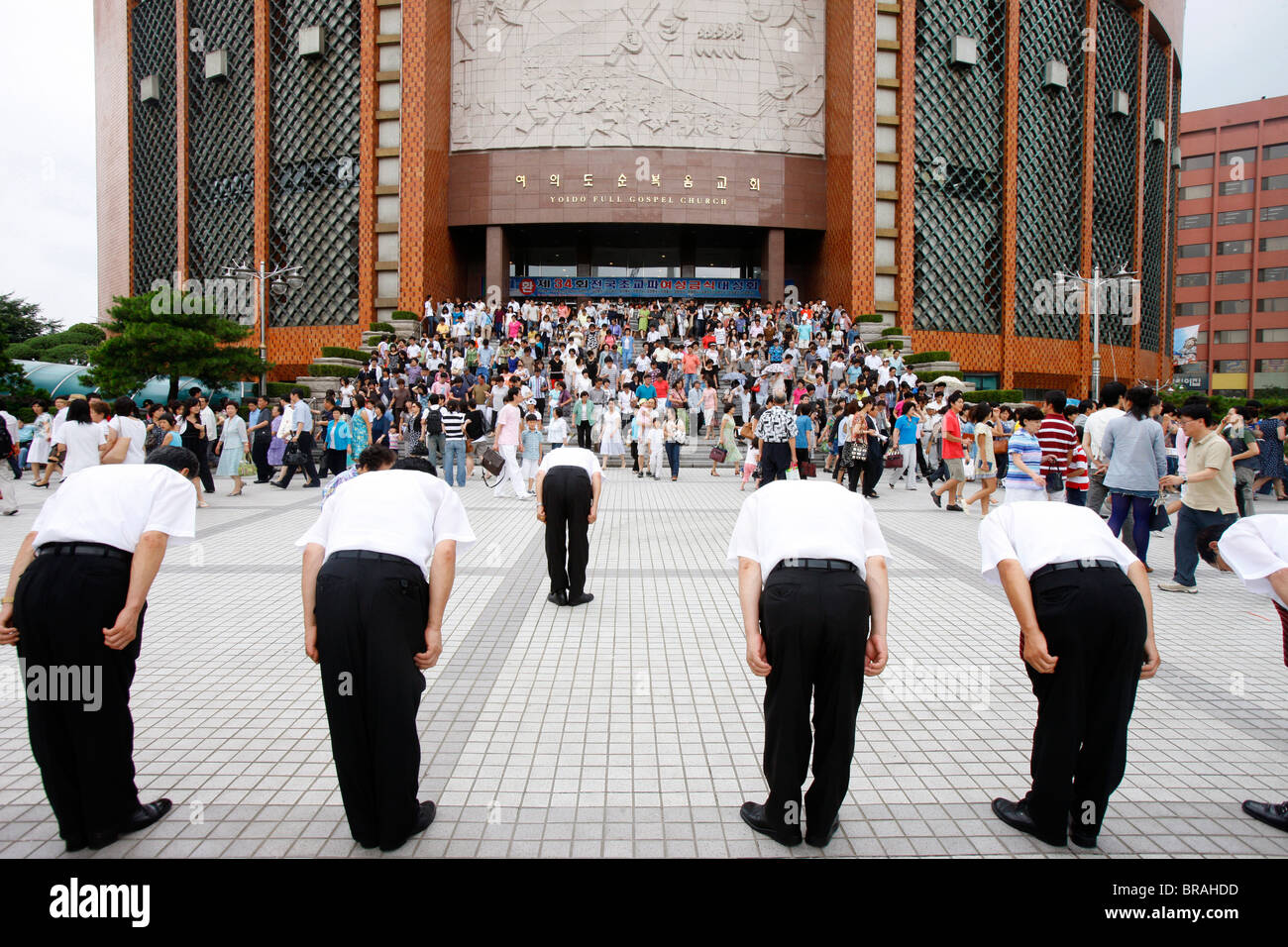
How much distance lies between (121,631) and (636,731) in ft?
7.06

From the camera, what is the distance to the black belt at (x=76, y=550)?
2.64 m

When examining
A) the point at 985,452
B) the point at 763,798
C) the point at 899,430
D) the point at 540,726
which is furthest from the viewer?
the point at 899,430

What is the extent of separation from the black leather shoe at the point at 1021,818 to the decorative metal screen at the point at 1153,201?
37569mm

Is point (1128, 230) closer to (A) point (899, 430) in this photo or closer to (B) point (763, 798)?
(A) point (899, 430)

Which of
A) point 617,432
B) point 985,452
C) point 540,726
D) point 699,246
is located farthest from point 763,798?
point 699,246

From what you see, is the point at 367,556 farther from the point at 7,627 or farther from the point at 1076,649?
the point at 1076,649

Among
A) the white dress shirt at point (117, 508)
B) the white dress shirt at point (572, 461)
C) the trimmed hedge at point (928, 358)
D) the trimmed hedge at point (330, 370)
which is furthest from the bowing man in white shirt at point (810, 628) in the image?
the trimmed hedge at point (330, 370)

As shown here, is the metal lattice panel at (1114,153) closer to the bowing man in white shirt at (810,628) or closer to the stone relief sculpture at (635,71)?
the stone relief sculpture at (635,71)

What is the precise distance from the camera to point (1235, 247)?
54438mm

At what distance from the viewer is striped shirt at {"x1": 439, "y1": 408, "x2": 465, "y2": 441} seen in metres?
12.9

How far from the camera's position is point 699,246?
3338cm

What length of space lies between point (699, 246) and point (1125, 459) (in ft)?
93.5

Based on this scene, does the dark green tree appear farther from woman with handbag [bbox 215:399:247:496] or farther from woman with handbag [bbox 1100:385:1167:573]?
woman with handbag [bbox 1100:385:1167:573]

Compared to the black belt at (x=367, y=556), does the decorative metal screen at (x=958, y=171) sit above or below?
above
